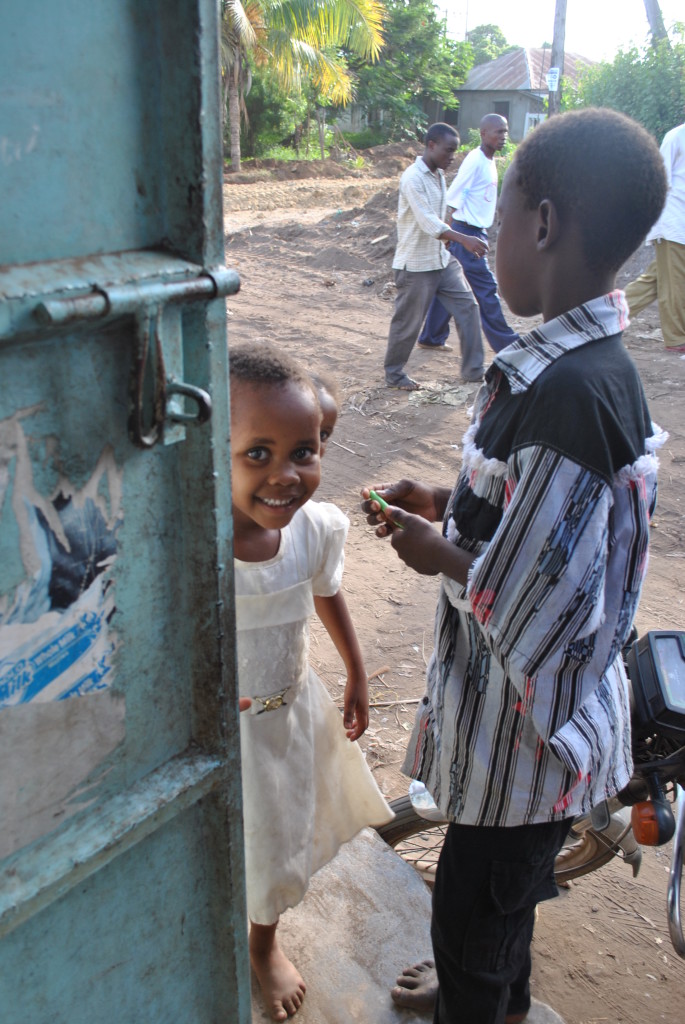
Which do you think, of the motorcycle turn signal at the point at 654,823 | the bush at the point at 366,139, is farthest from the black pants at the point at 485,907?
the bush at the point at 366,139

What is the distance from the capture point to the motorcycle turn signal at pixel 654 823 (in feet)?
5.69

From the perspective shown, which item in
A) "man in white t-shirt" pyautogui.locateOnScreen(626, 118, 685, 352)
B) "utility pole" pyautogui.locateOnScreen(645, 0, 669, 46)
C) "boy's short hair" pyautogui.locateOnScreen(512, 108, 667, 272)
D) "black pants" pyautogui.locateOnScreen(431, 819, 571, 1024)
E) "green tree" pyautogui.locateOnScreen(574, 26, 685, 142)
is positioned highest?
"utility pole" pyautogui.locateOnScreen(645, 0, 669, 46)

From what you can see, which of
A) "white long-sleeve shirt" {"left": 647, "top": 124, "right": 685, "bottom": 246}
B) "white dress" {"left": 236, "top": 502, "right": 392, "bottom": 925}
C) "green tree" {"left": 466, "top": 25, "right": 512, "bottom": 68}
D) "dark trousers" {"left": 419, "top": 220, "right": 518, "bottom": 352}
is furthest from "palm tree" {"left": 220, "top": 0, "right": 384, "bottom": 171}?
"green tree" {"left": 466, "top": 25, "right": 512, "bottom": 68}

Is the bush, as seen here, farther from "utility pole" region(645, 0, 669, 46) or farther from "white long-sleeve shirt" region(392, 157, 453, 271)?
"white long-sleeve shirt" region(392, 157, 453, 271)

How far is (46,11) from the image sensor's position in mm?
730

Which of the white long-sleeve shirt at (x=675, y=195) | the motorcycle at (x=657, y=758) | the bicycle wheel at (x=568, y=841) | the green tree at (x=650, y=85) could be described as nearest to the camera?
the motorcycle at (x=657, y=758)

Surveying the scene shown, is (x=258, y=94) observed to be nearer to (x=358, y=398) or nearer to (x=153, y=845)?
(x=358, y=398)

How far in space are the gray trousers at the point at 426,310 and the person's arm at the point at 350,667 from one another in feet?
15.5

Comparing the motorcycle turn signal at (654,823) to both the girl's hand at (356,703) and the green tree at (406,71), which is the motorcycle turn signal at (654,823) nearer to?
the girl's hand at (356,703)

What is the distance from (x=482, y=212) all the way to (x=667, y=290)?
5.21 feet

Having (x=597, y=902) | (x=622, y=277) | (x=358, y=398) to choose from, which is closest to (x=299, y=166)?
(x=622, y=277)

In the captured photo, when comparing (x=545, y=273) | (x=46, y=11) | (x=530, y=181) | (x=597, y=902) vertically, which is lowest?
(x=597, y=902)

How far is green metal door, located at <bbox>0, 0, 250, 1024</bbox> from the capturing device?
0.77 meters

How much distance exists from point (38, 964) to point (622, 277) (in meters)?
10.3
